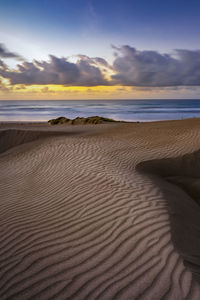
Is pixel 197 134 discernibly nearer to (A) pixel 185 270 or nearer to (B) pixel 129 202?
(B) pixel 129 202

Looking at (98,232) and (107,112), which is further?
(107,112)

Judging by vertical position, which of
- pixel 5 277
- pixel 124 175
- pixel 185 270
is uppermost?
pixel 124 175

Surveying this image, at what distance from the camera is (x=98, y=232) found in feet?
10.0

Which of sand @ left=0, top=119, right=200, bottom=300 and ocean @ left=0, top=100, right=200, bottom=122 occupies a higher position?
ocean @ left=0, top=100, right=200, bottom=122

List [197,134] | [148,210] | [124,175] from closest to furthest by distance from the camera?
1. [148,210]
2. [124,175]
3. [197,134]

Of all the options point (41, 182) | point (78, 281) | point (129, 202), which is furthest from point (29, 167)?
point (78, 281)

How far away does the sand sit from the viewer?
7.09 feet

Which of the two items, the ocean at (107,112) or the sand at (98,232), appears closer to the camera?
the sand at (98,232)

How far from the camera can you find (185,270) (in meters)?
2.28

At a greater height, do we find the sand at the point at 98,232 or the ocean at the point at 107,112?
the ocean at the point at 107,112

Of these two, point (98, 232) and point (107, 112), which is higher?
point (107, 112)

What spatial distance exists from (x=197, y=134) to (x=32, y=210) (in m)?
7.74

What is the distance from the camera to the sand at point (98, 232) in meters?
2.16

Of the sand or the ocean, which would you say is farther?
the ocean
